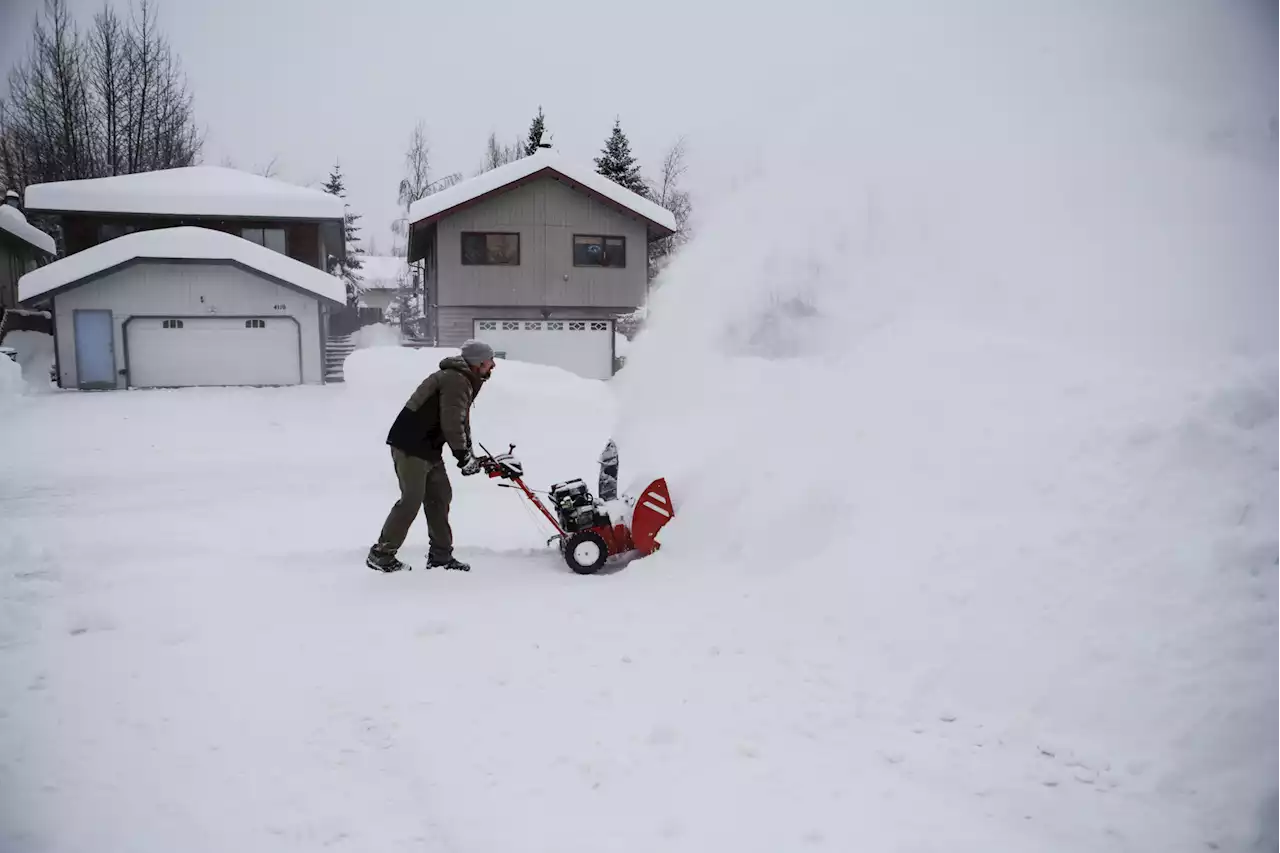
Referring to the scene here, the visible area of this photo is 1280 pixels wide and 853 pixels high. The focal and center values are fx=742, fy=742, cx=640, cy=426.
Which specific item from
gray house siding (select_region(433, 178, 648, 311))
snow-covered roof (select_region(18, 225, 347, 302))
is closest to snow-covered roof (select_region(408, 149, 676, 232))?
gray house siding (select_region(433, 178, 648, 311))

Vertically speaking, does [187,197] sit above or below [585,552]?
above

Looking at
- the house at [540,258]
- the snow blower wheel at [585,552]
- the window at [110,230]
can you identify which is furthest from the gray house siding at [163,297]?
the snow blower wheel at [585,552]

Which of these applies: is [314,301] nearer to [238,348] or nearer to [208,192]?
[238,348]

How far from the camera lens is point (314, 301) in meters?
21.1

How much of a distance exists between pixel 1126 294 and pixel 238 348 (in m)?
20.6

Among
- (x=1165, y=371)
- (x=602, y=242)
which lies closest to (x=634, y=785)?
(x=1165, y=371)

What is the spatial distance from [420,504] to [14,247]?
34067mm

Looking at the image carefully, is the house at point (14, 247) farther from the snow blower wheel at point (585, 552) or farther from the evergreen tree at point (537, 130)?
the snow blower wheel at point (585, 552)

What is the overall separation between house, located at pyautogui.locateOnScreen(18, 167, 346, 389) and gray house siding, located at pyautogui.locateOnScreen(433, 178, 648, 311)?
159 inches

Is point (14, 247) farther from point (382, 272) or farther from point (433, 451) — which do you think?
point (433, 451)

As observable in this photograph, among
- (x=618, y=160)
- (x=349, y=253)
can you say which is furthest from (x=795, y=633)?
(x=349, y=253)

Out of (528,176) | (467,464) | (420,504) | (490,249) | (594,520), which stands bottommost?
(594,520)

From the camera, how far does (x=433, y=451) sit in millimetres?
5871

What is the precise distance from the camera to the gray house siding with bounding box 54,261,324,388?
19656mm
